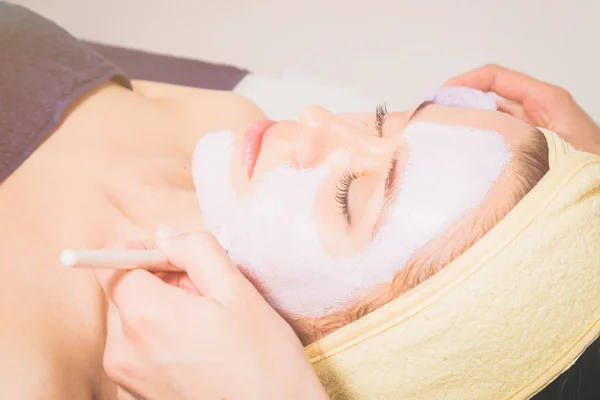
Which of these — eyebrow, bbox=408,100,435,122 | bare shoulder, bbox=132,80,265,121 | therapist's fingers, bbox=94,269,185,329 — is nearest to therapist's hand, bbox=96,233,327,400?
therapist's fingers, bbox=94,269,185,329

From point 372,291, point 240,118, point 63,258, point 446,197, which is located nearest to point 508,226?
point 446,197

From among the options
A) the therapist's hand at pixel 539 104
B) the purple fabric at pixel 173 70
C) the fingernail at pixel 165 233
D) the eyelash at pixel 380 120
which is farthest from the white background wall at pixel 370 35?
the fingernail at pixel 165 233

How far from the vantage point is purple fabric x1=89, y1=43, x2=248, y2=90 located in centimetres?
138

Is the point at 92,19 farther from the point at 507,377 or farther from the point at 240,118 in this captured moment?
the point at 507,377

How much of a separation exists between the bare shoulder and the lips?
1.13 feet

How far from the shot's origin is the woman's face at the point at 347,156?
0.71m

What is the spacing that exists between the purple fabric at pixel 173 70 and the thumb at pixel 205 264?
2.81 feet

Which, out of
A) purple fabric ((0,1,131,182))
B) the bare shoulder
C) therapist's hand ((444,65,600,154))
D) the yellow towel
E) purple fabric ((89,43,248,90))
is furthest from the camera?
purple fabric ((89,43,248,90))

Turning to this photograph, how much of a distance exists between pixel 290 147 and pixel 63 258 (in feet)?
1.19

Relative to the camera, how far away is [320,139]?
0.77 m

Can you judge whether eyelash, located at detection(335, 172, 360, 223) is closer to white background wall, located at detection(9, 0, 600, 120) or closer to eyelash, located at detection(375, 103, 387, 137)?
eyelash, located at detection(375, 103, 387, 137)

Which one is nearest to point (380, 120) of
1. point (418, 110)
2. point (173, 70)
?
point (418, 110)

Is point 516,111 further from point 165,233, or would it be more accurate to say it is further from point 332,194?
point 165,233

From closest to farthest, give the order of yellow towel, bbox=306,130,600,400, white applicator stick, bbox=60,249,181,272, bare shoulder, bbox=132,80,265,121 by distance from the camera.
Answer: white applicator stick, bbox=60,249,181,272 → yellow towel, bbox=306,130,600,400 → bare shoulder, bbox=132,80,265,121
